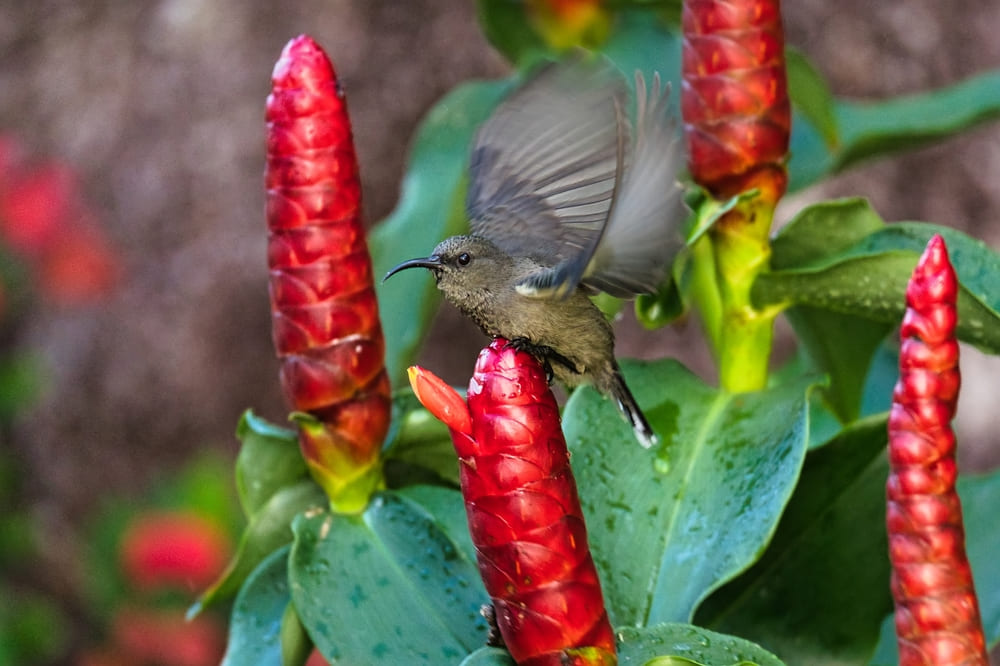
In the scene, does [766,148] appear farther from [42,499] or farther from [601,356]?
[42,499]

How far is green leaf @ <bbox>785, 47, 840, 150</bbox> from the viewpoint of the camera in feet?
3.58

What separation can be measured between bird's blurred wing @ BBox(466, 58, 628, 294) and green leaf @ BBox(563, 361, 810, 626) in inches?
4.3

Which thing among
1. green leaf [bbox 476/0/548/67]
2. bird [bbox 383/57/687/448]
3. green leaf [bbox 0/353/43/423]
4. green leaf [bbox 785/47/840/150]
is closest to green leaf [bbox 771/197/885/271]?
bird [bbox 383/57/687/448]

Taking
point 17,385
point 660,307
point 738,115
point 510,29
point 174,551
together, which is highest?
point 510,29

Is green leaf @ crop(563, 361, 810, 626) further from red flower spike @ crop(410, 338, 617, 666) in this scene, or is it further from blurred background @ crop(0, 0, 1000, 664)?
blurred background @ crop(0, 0, 1000, 664)

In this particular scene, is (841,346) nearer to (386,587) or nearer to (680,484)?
(680,484)

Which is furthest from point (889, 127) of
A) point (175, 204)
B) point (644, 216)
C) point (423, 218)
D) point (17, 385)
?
point (17, 385)

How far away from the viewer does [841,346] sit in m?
0.91

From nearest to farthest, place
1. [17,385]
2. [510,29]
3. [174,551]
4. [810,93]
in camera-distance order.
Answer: [810,93] → [510,29] → [174,551] → [17,385]

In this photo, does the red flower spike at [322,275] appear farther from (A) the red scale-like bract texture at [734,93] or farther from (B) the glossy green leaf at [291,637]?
(A) the red scale-like bract texture at [734,93]

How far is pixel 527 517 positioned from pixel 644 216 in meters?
0.19

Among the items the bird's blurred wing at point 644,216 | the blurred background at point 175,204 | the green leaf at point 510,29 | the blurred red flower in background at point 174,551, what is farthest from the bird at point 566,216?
the blurred background at point 175,204

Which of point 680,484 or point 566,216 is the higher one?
point 566,216

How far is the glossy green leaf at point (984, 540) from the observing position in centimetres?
78
